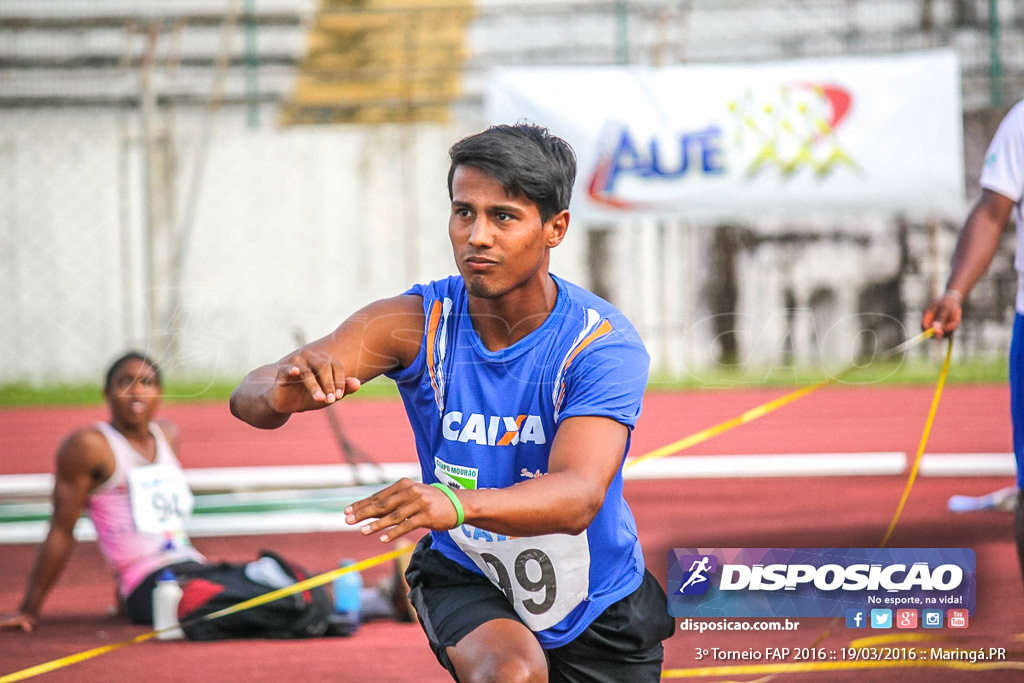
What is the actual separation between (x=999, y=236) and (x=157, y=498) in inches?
135

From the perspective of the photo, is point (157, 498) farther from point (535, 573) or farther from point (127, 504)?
point (535, 573)

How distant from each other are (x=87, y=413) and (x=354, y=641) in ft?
20.4

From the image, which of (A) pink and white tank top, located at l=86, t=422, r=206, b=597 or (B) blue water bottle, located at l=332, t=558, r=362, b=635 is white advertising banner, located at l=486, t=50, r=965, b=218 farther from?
(B) blue water bottle, located at l=332, t=558, r=362, b=635

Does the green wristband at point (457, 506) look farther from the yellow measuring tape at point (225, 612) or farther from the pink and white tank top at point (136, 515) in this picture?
the pink and white tank top at point (136, 515)

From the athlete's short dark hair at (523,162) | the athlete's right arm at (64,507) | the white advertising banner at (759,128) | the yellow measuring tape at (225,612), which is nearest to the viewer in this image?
the athlete's short dark hair at (523,162)

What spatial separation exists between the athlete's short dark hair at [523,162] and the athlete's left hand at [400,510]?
0.82m

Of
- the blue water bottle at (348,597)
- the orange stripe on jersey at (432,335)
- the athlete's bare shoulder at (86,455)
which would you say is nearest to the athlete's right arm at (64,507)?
the athlete's bare shoulder at (86,455)

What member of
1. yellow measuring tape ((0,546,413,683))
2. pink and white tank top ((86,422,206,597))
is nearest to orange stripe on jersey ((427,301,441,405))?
yellow measuring tape ((0,546,413,683))

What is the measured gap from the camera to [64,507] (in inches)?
196

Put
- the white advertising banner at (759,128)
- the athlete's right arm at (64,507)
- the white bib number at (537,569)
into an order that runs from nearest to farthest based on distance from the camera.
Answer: the white bib number at (537,569), the athlete's right arm at (64,507), the white advertising banner at (759,128)

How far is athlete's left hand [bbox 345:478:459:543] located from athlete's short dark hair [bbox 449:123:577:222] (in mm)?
815

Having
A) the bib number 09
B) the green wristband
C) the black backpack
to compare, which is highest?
the green wristband

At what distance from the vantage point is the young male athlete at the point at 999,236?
12.7 ft

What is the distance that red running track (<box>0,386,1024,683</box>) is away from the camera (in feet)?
14.1
